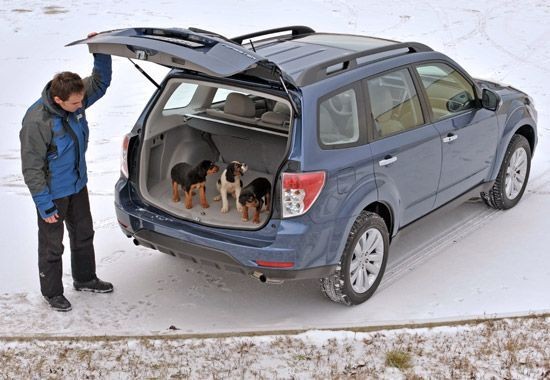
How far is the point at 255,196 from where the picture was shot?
18.3 ft

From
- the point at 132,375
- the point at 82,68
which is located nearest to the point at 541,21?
the point at 82,68

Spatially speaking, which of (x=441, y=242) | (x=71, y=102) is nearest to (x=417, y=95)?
(x=441, y=242)

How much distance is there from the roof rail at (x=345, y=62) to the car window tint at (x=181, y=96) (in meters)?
1.05

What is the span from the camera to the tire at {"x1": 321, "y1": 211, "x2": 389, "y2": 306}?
5.41 meters

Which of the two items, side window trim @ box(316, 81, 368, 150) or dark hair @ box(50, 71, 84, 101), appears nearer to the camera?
dark hair @ box(50, 71, 84, 101)

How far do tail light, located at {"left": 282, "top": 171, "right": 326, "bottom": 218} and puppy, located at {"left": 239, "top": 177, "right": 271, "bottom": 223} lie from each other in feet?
1.74

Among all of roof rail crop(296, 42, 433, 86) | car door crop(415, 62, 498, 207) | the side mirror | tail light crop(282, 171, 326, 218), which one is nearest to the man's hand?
tail light crop(282, 171, 326, 218)

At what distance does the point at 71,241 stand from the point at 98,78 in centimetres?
114

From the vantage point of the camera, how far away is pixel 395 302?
5.77 m

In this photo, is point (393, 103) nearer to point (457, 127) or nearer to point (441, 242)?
point (457, 127)

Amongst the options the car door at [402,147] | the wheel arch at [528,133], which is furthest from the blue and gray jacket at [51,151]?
the wheel arch at [528,133]

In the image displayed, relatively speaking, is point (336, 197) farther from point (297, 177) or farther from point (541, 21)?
point (541, 21)

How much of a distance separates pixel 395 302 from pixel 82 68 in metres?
8.05

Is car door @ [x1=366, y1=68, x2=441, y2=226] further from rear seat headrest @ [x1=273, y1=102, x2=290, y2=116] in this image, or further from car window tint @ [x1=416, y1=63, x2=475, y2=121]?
rear seat headrest @ [x1=273, y1=102, x2=290, y2=116]
